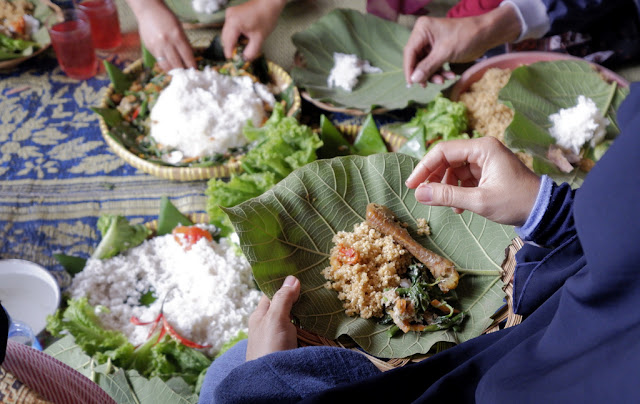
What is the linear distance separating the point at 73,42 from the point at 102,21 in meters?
0.22

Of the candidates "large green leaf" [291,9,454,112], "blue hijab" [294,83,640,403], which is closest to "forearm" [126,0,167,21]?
"large green leaf" [291,9,454,112]

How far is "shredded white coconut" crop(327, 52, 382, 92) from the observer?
6.78ft

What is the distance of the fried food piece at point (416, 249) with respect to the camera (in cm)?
125

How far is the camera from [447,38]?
1940 millimetres

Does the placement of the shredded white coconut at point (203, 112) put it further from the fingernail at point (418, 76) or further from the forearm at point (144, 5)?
the fingernail at point (418, 76)

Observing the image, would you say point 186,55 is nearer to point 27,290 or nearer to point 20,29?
point 20,29

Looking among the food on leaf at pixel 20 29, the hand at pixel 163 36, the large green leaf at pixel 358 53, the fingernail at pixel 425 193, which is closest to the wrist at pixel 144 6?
the hand at pixel 163 36

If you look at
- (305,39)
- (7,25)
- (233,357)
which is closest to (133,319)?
(233,357)

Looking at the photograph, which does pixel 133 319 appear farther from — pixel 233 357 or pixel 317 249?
pixel 317 249

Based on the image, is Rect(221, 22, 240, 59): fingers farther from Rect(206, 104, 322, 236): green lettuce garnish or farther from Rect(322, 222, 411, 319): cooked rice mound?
Rect(322, 222, 411, 319): cooked rice mound

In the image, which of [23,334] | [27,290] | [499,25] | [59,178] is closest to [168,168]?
[59,178]

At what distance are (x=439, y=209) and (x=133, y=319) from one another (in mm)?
918

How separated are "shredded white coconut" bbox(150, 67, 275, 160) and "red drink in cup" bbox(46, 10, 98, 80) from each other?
43 centimetres

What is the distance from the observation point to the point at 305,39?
2.19m
